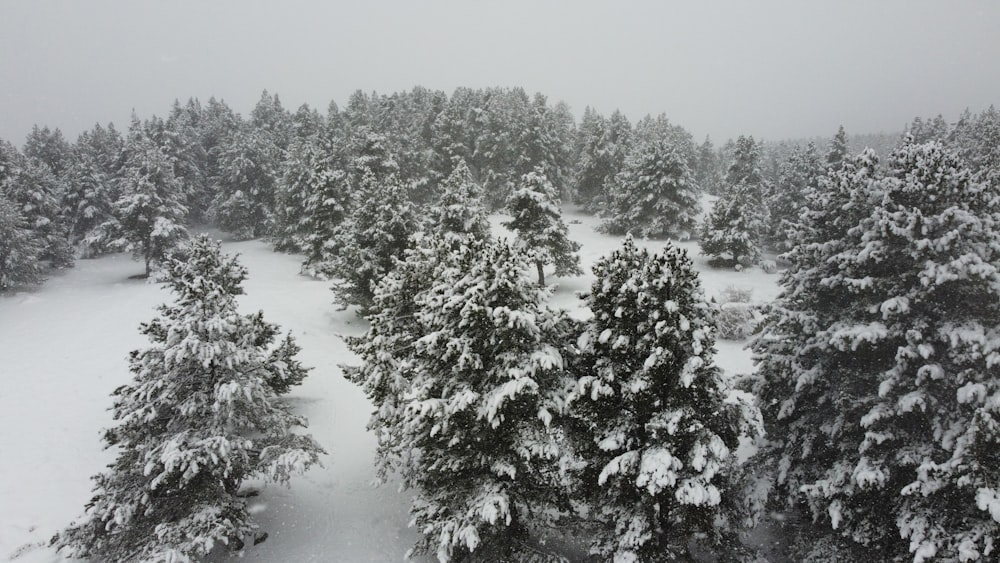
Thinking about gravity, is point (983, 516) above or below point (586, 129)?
below

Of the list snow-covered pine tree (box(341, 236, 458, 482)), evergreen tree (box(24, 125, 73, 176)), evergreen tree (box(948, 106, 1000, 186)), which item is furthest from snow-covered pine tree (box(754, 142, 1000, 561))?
evergreen tree (box(24, 125, 73, 176))

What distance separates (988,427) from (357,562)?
14678 mm

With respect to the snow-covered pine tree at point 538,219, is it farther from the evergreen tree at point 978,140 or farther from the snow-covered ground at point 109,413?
the evergreen tree at point 978,140

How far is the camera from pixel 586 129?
220ft

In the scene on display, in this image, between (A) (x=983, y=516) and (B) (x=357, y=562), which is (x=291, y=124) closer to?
(B) (x=357, y=562)

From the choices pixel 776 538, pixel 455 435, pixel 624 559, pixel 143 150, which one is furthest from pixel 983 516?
pixel 143 150

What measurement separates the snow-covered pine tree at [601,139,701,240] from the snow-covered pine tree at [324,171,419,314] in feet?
90.7

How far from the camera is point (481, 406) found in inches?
450

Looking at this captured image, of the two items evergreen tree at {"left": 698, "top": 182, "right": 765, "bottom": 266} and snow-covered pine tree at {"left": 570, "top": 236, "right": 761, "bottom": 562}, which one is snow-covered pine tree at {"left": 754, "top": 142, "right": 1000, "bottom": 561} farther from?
evergreen tree at {"left": 698, "top": 182, "right": 765, "bottom": 266}

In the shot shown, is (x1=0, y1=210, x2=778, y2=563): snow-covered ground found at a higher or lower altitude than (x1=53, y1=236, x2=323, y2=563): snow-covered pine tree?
lower

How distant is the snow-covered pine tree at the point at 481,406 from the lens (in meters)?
11.3

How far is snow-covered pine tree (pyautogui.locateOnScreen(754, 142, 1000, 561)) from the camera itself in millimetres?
9664

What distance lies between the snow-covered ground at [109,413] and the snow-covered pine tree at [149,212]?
326 centimetres

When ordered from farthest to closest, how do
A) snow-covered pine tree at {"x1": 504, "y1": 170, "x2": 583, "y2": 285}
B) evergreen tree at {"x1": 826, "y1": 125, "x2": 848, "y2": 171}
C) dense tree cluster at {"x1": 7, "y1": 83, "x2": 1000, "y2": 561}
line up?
1. evergreen tree at {"x1": 826, "y1": 125, "x2": 848, "y2": 171}
2. snow-covered pine tree at {"x1": 504, "y1": 170, "x2": 583, "y2": 285}
3. dense tree cluster at {"x1": 7, "y1": 83, "x2": 1000, "y2": 561}
